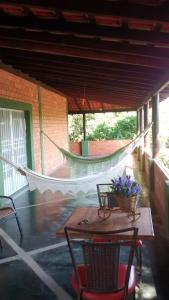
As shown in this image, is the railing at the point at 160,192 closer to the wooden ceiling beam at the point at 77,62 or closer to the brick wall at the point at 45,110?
the wooden ceiling beam at the point at 77,62

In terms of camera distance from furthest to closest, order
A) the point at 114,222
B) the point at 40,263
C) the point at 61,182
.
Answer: the point at 61,182
the point at 40,263
the point at 114,222

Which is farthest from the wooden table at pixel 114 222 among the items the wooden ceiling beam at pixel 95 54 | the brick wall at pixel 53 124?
the brick wall at pixel 53 124

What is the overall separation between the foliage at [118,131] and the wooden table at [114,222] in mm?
13515

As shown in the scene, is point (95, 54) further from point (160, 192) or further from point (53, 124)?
point (53, 124)

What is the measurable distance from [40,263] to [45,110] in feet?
19.3

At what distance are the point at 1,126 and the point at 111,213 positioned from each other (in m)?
3.32

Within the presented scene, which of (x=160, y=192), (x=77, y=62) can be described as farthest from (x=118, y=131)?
(x=77, y=62)

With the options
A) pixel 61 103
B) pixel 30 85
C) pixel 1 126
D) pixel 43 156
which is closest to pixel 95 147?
pixel 61 103

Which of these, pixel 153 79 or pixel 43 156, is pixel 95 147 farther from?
pixel 153 79

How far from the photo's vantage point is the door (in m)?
5.64

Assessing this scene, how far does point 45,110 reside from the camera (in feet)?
28.2

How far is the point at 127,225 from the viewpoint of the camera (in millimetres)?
2426

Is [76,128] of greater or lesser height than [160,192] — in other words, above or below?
above

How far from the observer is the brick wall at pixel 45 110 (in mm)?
5773
